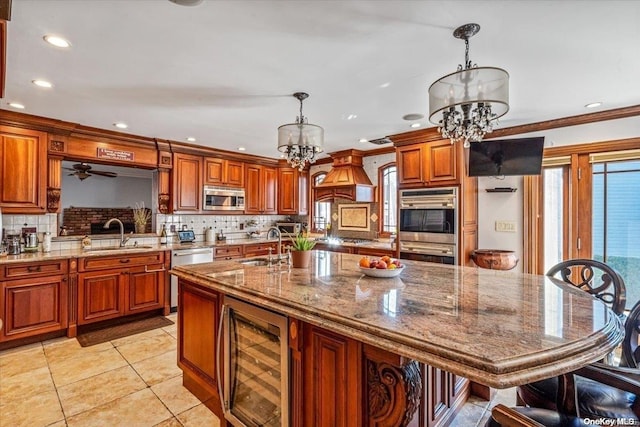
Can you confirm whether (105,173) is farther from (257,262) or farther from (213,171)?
(257,262)

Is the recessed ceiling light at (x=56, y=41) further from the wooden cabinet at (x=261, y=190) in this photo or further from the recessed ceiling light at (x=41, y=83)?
the wooden cabinet at (x=261, y=190)

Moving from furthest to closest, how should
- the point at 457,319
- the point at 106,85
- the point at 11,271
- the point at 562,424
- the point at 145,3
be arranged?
the point at 11,271
the point at 106,85
the point at 145,3
the point at 457,319
the point at 562,424

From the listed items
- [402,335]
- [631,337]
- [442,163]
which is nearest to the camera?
[402,335]

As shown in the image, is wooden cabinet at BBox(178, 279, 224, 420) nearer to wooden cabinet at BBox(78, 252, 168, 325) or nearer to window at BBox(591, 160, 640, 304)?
wooden cabinet at BBox(78, 252, 168, 325)

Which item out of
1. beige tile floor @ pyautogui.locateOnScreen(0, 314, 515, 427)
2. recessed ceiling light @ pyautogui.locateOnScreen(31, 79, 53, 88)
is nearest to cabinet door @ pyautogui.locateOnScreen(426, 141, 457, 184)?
beige tile floor @ pyautogui.locateOnScreen(0, 314, 515, 427)

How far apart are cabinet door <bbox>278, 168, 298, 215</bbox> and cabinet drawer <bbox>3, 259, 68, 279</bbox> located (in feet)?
11.3

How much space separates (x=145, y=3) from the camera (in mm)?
1611

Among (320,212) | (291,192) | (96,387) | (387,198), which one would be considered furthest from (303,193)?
(96,387)

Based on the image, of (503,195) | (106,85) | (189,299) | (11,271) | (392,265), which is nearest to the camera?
(392,265)

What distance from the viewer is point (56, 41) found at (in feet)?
6.37

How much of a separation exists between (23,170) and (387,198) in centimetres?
474

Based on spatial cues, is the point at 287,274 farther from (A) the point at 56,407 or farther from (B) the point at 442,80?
(A) the point at 56,407

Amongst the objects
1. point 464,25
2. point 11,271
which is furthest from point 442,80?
point 11,271

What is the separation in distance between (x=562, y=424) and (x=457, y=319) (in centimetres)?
49
